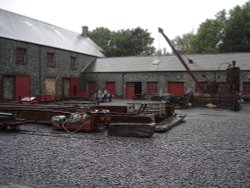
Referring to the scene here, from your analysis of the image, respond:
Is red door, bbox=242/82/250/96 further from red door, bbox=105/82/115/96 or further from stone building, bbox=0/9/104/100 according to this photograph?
stone building, bbox=0/9/104/100

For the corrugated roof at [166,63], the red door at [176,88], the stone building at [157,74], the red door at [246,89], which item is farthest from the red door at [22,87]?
the red door at [246,89]

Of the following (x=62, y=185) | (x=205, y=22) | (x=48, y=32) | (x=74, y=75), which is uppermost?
(x=205, y=22)

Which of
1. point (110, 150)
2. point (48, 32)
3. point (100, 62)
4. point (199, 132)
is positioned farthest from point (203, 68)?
point (110, 150)

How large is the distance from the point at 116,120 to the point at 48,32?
2363 centimetres

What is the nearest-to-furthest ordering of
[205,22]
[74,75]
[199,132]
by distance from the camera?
1. [199,132]
2. [74,75]
3. [205,22]

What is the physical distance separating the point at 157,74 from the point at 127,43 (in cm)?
2333

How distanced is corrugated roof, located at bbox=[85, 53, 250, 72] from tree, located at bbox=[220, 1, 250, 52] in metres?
12.5

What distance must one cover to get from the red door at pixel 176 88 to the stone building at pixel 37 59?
1019 cm

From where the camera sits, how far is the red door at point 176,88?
1180 inches

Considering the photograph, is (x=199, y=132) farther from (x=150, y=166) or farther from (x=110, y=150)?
(x=150, y=166)

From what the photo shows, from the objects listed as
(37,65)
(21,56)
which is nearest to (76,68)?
(37,65)

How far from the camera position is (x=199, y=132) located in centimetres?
1029

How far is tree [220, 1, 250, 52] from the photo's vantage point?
41.9 meters

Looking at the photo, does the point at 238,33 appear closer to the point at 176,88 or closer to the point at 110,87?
the point at 176,88
